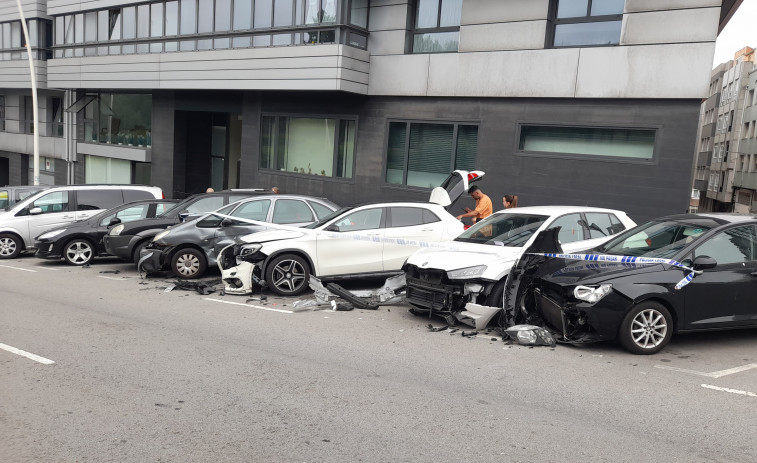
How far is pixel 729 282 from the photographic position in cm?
695

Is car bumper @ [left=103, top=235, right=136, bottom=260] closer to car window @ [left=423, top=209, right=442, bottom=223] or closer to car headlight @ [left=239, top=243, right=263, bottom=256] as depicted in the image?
car headlight @ [left=239, top=243, right=263, bottom=256]

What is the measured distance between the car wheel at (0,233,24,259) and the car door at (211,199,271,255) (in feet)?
21.0

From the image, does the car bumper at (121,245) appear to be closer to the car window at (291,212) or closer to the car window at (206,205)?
the car window at (206,205)

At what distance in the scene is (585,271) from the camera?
7.07 meters

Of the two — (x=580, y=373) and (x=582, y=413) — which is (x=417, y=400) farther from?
(x=580, y=373)

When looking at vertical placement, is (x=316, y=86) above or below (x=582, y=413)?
above

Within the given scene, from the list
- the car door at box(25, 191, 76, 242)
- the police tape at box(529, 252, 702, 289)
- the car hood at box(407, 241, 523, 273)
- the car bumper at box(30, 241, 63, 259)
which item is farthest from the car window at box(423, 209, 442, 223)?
the car door at box(25, 191, 76, 242)

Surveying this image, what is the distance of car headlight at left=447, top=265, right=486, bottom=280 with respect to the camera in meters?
7.67

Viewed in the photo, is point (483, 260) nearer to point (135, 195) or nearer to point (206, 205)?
point (206, 205)

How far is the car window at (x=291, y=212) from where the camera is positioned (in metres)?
11.5

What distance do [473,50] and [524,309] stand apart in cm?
969

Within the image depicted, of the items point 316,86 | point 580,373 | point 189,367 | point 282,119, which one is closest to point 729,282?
point 580,373

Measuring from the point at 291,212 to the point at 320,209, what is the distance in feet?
1.95

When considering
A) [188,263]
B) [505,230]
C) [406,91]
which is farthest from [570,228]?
[406,91]
